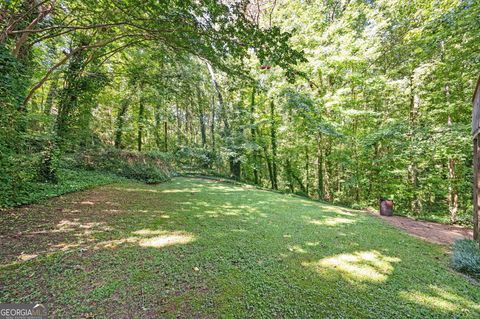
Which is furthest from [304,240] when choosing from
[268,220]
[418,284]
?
[418,284]

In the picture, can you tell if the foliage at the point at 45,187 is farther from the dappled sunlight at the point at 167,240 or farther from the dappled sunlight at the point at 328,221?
the dappled sunlight at the point at 328,221

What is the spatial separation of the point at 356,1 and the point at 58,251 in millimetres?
12700

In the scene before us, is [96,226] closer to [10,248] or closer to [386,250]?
[10,248]

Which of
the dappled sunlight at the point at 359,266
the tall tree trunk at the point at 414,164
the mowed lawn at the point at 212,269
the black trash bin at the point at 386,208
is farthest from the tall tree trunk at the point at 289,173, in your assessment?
the dappled sunlight at the point at 359,266

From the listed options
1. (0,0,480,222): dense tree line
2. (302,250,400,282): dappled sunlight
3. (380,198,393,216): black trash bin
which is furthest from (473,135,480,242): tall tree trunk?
(380,198,393,216): black trash bin

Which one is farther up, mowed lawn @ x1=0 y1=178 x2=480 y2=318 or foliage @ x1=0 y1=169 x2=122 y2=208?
foliage @ x1=0 y1=169 x2=122 y2=208

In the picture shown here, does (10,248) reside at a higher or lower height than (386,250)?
higher

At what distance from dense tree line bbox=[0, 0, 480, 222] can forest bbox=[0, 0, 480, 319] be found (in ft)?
0.19

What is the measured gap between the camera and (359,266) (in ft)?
8.50

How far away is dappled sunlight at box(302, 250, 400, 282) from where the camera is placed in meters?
2.35

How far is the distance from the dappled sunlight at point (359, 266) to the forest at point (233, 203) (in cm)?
3

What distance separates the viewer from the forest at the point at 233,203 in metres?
1.92

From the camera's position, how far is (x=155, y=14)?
327cm

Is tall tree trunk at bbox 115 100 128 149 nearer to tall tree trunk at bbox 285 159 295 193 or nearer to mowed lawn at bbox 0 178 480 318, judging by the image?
mowed lawn at bbox 0 178 480 318
